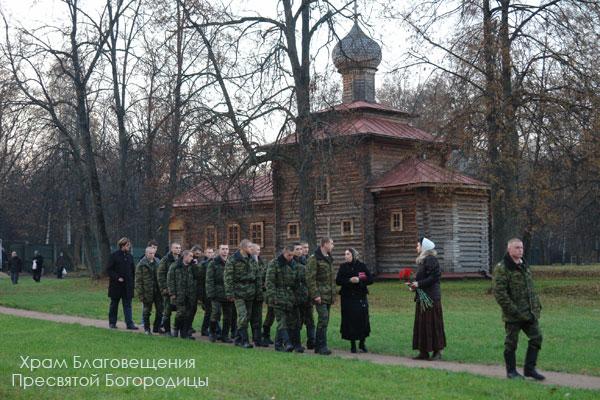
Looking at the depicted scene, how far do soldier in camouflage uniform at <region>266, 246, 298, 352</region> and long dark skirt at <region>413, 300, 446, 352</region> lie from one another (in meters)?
2.32

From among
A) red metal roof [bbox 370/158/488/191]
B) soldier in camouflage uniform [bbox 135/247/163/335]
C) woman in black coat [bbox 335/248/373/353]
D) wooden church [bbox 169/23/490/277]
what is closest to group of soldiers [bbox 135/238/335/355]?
soldier in camouflage uniform [bbox 135/247/163/335]

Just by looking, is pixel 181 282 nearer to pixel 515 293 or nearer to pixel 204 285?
pixel 204 285

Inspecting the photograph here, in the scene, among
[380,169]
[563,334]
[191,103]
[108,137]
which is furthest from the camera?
[108,137]

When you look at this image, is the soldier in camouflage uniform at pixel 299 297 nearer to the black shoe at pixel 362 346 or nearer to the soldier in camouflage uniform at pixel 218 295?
the black shoe at pixel 362 346

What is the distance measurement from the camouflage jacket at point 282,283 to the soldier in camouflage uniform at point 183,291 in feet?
8.00

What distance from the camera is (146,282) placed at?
1781 cm

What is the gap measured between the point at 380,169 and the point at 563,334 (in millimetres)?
22579

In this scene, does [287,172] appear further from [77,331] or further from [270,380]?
[270,380]

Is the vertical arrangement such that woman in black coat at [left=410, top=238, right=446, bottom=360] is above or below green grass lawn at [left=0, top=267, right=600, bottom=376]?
above

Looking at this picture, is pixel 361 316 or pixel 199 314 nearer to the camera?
pixel 361 316

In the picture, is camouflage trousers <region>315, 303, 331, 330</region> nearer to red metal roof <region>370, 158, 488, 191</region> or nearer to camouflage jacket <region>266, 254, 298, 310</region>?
camouflage jacket <region>266, 254, 298, 310</region>

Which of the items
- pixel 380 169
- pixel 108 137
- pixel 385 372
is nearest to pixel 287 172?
pixel 380 169

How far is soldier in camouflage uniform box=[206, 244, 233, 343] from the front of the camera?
→ 16047 mm

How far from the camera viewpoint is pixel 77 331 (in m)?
17.1
